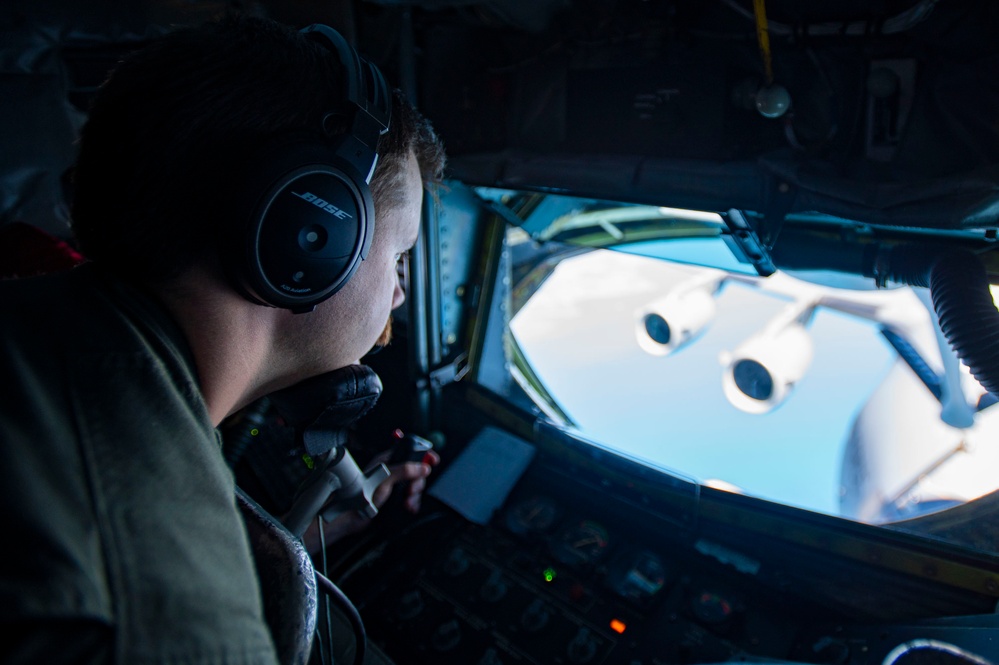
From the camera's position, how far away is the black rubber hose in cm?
127

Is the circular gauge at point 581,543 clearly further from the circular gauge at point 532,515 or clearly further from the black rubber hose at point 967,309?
the black rubber hose at point 967,309

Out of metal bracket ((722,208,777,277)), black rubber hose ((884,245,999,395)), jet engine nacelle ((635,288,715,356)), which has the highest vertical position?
jet engine nacelle ((635,288,715,356))

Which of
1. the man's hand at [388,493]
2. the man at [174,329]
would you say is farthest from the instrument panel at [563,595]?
the man at [174,329]

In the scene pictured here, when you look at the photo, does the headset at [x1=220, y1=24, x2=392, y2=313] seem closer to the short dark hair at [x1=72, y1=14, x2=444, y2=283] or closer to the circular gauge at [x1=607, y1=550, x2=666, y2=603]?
the short dark hair at [x1=72, y1=14, x2=444, y2=283]

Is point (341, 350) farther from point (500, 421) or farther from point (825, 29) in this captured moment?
point (500, 421)

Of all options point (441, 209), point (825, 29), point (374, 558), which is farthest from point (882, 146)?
point (374, 558)

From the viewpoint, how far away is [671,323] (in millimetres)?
3145

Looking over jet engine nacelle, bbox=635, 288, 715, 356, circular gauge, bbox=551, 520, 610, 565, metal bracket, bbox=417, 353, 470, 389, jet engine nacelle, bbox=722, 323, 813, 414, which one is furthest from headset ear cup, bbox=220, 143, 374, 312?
jet engine nacelle, bbox=722, 323, 813, 414

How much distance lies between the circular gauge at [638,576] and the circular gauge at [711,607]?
0.11 metres

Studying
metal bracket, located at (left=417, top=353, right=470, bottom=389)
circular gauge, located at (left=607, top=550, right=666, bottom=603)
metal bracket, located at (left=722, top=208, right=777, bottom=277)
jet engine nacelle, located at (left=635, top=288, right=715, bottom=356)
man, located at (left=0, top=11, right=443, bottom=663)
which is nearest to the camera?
man, located at (left=0, top=11, right=443, bottom=663)

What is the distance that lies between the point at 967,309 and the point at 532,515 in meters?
1.41

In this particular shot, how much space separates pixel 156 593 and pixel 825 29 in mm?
1559

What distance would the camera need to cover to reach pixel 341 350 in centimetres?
107

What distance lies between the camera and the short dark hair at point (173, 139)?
0.76 meters
